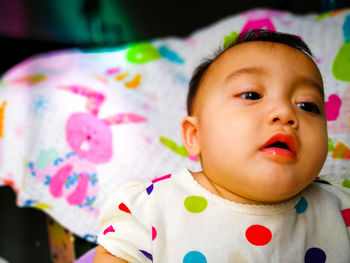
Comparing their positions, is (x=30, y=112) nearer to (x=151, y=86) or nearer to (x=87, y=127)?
(x=87, y=127)

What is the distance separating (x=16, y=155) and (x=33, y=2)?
38.7 inches

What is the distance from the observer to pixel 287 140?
42 centimetres

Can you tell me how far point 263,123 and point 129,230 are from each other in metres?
0.25

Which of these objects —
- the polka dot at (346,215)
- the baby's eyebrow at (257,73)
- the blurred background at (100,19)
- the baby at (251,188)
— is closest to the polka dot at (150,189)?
the baby at (251,188)

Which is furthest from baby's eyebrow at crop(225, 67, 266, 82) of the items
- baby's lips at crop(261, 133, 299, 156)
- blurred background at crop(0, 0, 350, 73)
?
blurred background at crop(0, 0, 350, 73)

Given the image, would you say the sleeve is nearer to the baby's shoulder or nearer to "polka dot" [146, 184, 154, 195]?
"polka dot" [146, 184, 154, 195]

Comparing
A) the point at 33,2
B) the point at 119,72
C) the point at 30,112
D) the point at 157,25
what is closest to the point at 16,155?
the point at 30,112

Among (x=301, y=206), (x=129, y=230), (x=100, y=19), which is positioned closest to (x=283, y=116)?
(x=301, y=206)

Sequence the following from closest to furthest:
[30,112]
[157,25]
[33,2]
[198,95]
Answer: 1. [198,95]
2. [30,112]
3. [33,2]
4. [157,25]

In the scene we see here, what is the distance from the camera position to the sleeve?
0.46 metres

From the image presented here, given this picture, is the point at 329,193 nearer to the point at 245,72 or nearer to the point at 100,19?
the point at 245,72

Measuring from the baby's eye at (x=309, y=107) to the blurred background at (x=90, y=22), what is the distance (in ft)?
2.74

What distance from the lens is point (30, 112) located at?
100 centimetres

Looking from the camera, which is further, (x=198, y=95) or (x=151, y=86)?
(x=151, y=86)
